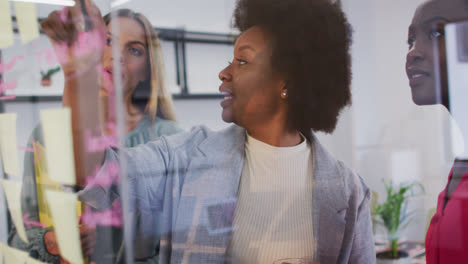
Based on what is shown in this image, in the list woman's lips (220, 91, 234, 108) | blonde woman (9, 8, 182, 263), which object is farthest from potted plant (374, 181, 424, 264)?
blonde woman (9, 8, 182, 263)

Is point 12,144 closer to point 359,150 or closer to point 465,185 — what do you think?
point 359,150

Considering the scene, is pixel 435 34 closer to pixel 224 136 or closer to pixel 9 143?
pixel 224 136

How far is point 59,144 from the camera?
1.55 metres

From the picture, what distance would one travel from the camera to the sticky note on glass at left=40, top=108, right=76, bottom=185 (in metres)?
1.51

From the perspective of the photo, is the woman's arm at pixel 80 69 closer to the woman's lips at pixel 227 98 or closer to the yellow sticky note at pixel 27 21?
the yellow sticky note at pixel 27 21

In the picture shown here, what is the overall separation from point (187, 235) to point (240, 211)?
0.66ft

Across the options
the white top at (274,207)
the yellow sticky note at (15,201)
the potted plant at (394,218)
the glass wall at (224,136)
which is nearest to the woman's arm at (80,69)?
the glass wall at (224,136)

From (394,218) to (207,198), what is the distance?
1.70ft

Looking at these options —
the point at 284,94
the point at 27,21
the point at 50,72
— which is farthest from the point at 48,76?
the point at 284,94

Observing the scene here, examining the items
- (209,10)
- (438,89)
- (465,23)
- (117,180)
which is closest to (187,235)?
(117,180)

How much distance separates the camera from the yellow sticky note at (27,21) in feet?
5.29

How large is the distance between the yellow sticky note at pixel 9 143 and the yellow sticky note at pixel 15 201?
0.05 m

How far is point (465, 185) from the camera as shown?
34.1 inches

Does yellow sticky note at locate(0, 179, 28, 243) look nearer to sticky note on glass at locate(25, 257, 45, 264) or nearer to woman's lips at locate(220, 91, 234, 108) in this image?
sticky note on glass at locate(25, 257, 45, 264)
